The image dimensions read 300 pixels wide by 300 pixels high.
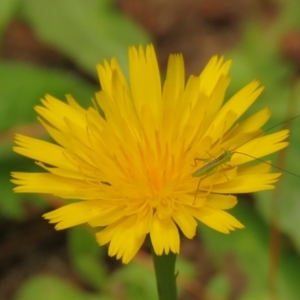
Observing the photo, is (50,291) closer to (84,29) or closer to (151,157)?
(151,157)

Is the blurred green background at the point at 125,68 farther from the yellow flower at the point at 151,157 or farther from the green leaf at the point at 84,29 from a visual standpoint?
the yellow flower at the point at 151,157

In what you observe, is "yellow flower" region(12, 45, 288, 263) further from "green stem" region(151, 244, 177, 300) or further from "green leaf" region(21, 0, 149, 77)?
"green leaf" region(21, 0, 149, 77)

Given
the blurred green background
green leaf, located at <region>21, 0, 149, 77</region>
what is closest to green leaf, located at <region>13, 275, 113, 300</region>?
the blurred green background

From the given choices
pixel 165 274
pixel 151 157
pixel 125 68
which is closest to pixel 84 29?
pixel 125 68

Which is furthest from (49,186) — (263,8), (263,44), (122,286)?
(263,8)

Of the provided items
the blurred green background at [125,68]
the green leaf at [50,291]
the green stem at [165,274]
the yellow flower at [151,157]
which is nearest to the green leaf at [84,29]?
the blurred green background at [125,68]

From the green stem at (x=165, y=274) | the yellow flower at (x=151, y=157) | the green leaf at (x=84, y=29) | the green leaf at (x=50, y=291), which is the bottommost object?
the green stem at (x=165, y=274)
